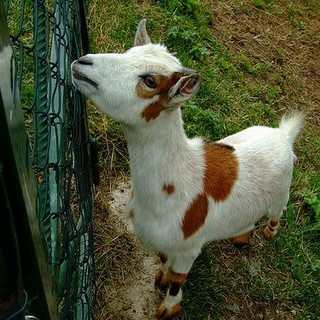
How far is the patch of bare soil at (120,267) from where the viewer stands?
3.49 meters

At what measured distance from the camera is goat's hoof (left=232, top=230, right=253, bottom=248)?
12.8ft

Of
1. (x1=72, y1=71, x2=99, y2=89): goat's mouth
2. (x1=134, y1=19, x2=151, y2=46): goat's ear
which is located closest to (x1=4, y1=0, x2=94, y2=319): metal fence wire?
(x1=72, y1=71, x2=99, y2=89): goat's mouth

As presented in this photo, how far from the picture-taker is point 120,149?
4.19 metres

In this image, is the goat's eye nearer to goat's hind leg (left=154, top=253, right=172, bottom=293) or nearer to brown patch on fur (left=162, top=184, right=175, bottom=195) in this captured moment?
brown patch on fur (left=162, top=184, right=175, bottom=195)

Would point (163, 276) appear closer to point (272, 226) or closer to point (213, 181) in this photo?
point (213, 181)

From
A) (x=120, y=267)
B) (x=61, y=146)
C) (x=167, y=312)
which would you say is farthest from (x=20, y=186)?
(x=120, y=267)

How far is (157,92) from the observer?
2.46 metres

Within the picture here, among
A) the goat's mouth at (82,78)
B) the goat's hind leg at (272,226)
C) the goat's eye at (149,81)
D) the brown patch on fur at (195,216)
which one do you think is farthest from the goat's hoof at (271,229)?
the goat's mouth at (82,78)

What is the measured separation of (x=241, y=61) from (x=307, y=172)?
141 cm

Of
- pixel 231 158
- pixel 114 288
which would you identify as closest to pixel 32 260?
pixel 231 158

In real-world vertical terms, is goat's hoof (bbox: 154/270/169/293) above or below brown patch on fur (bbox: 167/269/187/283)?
below

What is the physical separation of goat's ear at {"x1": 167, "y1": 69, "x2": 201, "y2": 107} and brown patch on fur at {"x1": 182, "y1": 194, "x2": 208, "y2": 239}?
744 mm

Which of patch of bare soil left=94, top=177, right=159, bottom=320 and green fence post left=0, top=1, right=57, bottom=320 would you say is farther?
patch of bare soil left=94, top=177, right=159, bottom=320

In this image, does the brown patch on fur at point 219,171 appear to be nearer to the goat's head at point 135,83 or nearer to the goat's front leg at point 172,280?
the goat's front leg at point 172,280
